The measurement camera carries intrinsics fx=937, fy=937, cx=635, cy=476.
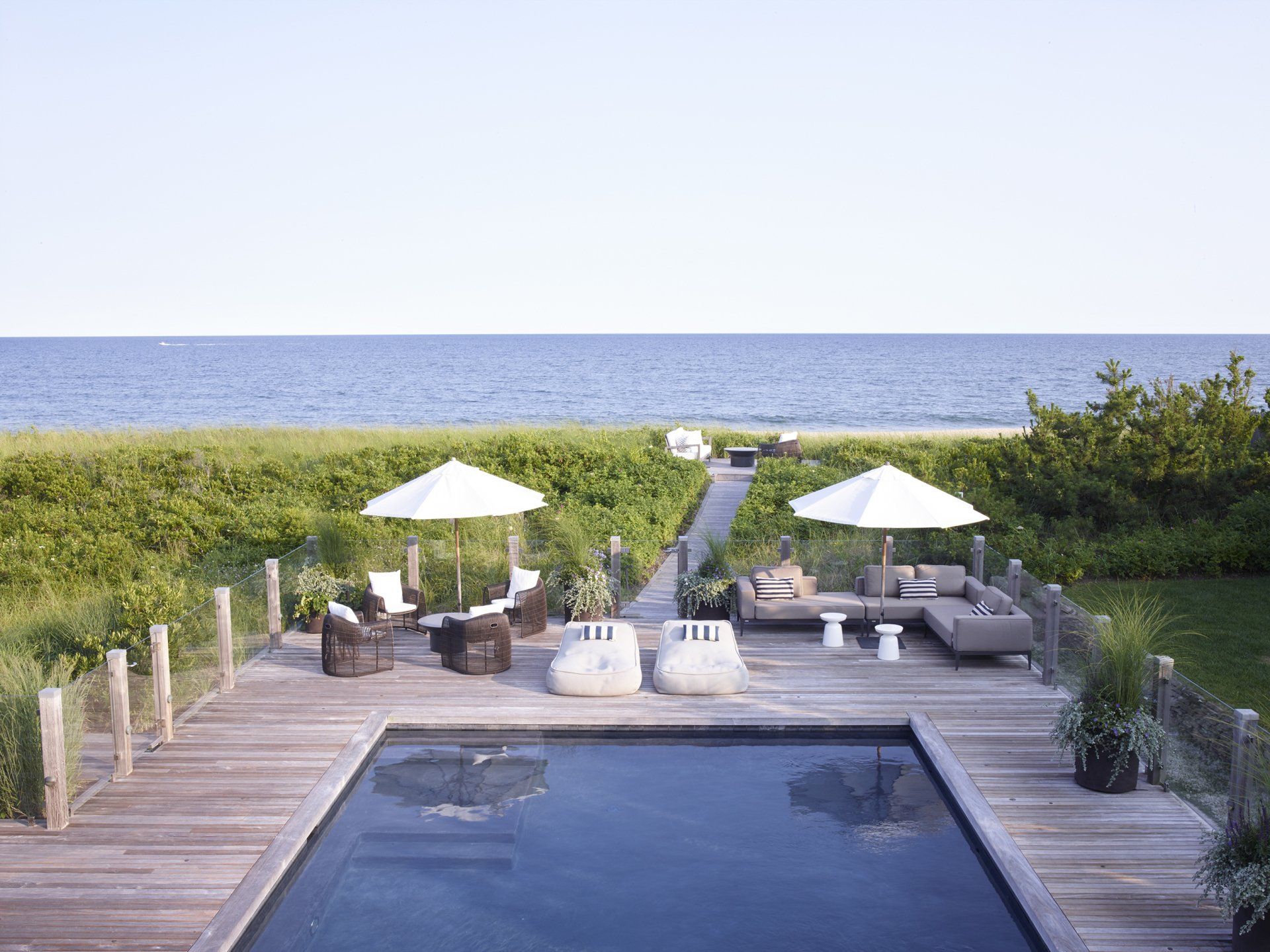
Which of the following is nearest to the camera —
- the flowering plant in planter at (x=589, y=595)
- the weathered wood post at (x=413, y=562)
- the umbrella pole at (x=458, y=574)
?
the umbrella pole at (x=458, y=574)

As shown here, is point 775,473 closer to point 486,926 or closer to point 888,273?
point 486,926

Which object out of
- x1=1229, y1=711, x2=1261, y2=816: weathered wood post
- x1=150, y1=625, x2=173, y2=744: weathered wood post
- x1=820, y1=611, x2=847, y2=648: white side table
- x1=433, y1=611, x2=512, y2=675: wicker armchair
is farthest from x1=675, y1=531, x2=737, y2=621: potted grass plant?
x1=1229, y1=711, x2=1261, y2=816: weathered wood post

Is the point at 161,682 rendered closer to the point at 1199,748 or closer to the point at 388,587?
the point at 388,587

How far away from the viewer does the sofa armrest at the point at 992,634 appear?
31.4 feet

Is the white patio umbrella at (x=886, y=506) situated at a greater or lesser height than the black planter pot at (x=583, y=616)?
greater

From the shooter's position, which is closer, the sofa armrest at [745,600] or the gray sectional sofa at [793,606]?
the gray sectional sofa at [793,606]

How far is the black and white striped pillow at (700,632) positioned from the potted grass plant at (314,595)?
4.57 metres

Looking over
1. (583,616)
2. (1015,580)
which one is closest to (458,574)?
(583,616)

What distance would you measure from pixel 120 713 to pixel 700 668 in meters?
5.01

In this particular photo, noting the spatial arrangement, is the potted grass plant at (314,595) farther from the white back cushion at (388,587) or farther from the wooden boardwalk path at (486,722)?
the white back cushion at (388,587)

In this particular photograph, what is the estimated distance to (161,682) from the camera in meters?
7.85

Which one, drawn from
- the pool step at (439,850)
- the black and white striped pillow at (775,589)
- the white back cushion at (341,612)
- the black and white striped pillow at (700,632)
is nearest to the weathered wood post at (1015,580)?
the black and white striped pillow at (775,589)

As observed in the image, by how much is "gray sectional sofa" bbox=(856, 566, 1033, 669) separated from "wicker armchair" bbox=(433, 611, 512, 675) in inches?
164

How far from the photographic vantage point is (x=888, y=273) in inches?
2982
